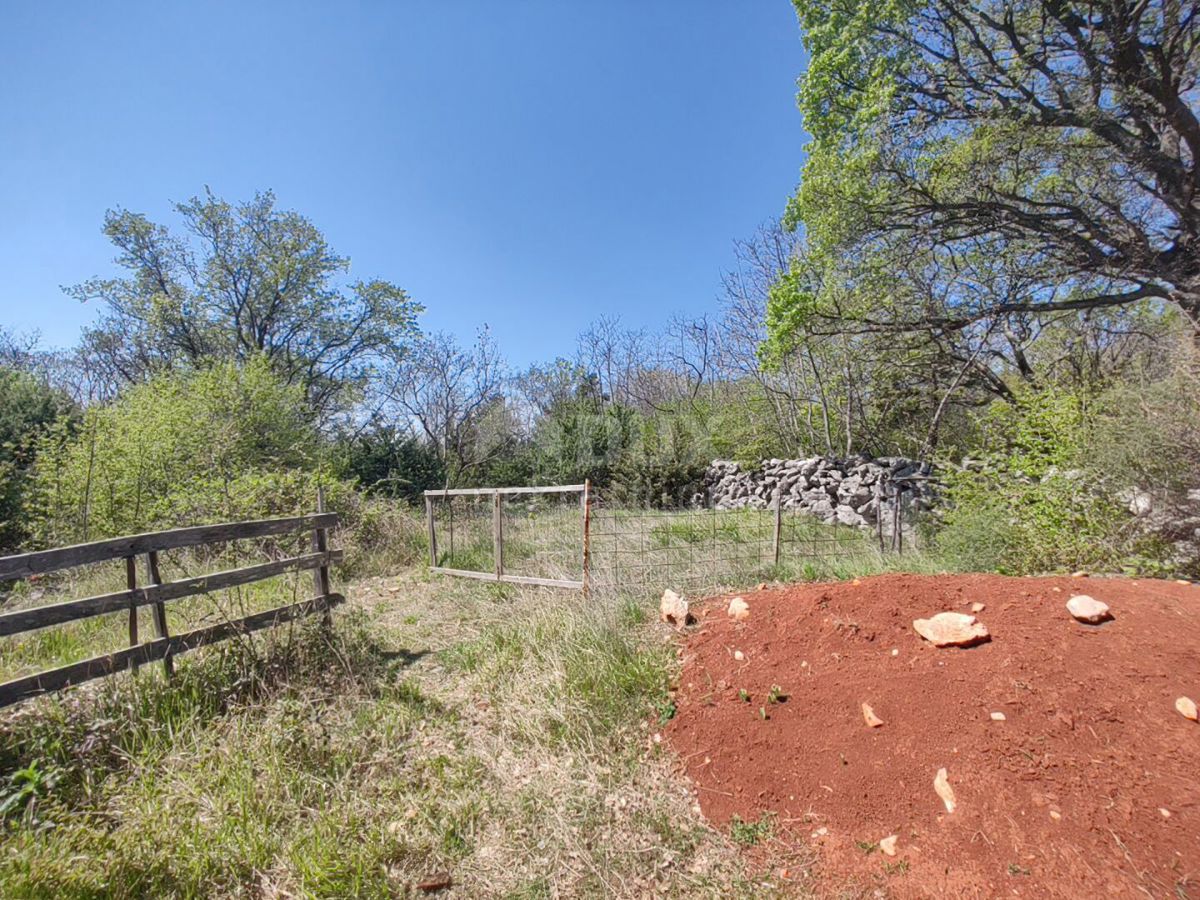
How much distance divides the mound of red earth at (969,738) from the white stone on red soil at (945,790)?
2cm

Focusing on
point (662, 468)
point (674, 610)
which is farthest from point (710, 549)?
point (662, 468)

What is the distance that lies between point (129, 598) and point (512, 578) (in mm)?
3767

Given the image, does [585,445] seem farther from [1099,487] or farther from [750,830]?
[750,830]

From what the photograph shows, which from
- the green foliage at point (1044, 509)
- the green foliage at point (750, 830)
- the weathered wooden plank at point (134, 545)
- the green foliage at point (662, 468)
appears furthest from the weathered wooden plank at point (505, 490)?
the green foliage at point (662, 468)

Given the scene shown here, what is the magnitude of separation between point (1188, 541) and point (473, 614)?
22.9 feet

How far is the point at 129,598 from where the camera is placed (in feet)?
10.4

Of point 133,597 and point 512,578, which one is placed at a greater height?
point 133,597

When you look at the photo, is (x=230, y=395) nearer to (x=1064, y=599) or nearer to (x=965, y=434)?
(x=1064, y=599)

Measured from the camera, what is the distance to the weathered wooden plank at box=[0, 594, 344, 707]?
107 inches

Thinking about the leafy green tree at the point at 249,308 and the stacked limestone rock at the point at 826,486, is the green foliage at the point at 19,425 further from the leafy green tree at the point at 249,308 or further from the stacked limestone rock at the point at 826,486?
the stacked limestone rock at the point at 826,486

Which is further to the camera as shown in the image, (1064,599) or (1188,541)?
(1188,541)

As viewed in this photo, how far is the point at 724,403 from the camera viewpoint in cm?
1633

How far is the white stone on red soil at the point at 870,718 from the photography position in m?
2.47

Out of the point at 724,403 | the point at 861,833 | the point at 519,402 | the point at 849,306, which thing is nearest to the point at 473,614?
the point at 861,833
